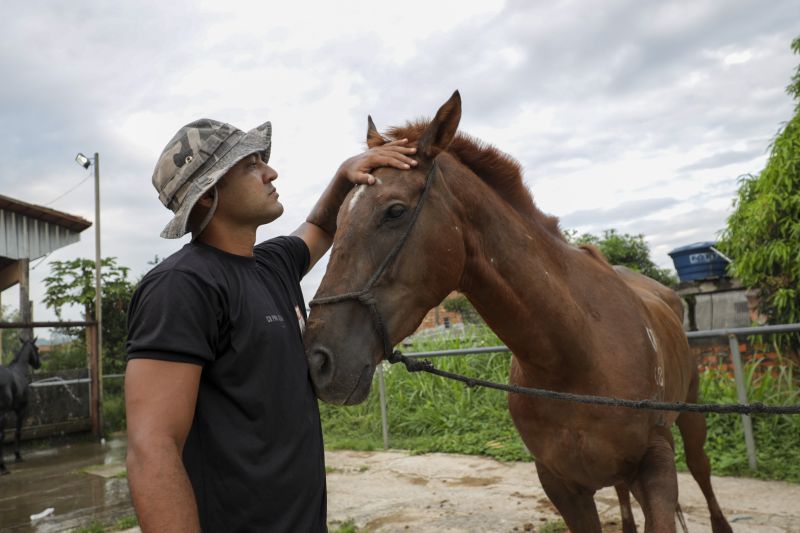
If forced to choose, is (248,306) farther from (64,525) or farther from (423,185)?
(64,525)

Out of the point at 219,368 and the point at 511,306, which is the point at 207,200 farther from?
the point at 511,306

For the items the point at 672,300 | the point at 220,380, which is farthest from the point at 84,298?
the point at 220,380

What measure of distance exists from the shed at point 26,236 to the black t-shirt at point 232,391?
10679mm

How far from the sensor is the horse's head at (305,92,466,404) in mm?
1820

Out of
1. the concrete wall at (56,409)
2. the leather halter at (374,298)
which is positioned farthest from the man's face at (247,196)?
the concrete wall at (56,409)

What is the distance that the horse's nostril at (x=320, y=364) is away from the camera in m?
1.75

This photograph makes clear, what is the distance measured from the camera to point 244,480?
1.41 meters

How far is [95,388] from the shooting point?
10297 millimetres

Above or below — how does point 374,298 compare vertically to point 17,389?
above

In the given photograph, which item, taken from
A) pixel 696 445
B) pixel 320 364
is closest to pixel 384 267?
pixel 320 364

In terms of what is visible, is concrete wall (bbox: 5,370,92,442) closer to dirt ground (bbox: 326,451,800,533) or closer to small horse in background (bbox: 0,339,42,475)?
small horse in background (bbox: 0,339,42,475)

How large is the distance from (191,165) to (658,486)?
2053mm

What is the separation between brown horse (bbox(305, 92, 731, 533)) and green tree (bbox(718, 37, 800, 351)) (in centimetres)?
434

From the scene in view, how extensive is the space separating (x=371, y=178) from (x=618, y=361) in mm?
1266
